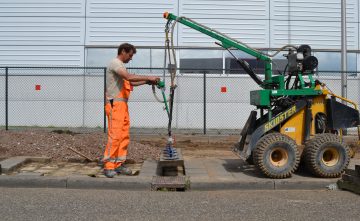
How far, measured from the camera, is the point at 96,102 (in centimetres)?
1650

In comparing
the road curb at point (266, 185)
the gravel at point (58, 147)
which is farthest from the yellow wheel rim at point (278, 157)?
the gravel at point (58, 147)

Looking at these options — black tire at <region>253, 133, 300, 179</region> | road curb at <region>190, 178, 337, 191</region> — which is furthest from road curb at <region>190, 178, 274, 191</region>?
black tire at <region>253, 133, 300, 179</region>

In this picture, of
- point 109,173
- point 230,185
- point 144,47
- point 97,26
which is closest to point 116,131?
point 109,173

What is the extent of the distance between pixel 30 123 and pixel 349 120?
12083 mm

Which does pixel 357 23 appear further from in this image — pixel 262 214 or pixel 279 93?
pixel 262 214

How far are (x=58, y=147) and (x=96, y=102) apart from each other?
6.47 metres

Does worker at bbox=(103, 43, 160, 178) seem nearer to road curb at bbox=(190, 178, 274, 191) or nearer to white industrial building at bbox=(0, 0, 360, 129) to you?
road curb at bbox=(190, 178, 274, 191)

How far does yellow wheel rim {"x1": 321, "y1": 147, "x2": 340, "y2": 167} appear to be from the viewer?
768 cm

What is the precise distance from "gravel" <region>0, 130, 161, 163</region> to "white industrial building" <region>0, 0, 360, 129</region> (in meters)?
5.53

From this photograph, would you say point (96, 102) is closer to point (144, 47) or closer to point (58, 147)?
point (144, 47)

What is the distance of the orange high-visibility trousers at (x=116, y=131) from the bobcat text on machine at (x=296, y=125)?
2.17 metres

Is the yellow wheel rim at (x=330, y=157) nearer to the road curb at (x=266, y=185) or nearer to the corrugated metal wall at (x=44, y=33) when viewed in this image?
the road curb at (x=266, y=185)

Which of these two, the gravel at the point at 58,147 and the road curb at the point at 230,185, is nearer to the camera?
the road curb at the point at 230,185

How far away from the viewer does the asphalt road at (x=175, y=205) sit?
541 centimetres
